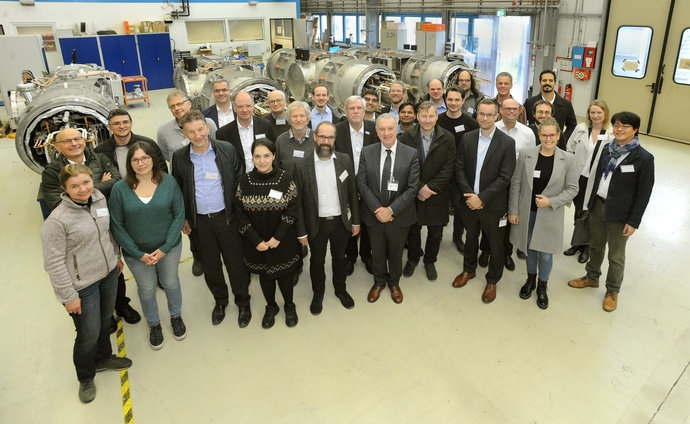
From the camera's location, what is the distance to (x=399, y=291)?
338 centimetres

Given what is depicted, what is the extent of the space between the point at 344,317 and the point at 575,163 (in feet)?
6.35

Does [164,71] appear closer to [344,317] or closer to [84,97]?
[84,97]

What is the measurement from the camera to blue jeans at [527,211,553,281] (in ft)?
10.3

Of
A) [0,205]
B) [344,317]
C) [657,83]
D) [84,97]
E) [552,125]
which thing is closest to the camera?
[552,125]

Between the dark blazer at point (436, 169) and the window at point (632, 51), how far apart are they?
249 inches

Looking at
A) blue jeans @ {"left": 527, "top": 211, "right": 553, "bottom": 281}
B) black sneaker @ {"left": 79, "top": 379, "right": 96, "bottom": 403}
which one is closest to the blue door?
black sneaker @ {"left": 79, "top": 379, "right": 96, "bottom": 403}

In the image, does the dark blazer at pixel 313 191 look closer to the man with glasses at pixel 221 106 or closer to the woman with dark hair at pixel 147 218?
the woman with dark hair at pixel 147 218

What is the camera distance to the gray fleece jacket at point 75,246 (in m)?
2.15

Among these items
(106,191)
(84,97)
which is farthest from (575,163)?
(84,97)

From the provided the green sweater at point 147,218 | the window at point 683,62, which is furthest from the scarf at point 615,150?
the window at point 683,62

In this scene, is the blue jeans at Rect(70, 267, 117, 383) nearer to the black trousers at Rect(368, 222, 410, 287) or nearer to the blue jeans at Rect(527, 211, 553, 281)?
the black trousers at Rect(368, 222, 410, 287)

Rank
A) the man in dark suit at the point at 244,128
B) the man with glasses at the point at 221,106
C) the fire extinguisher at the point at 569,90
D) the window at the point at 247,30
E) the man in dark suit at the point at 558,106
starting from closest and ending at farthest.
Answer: the man in dark suit at the point at 244,128
the man with glasses at the point at 221,106
the man in dark suit at the point at 558,106
the fire extinguisher at the point at 569,90
the window at the point at 247,30

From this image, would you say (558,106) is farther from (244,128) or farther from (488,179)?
(244,128)

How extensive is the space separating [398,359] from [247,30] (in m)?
15.9
